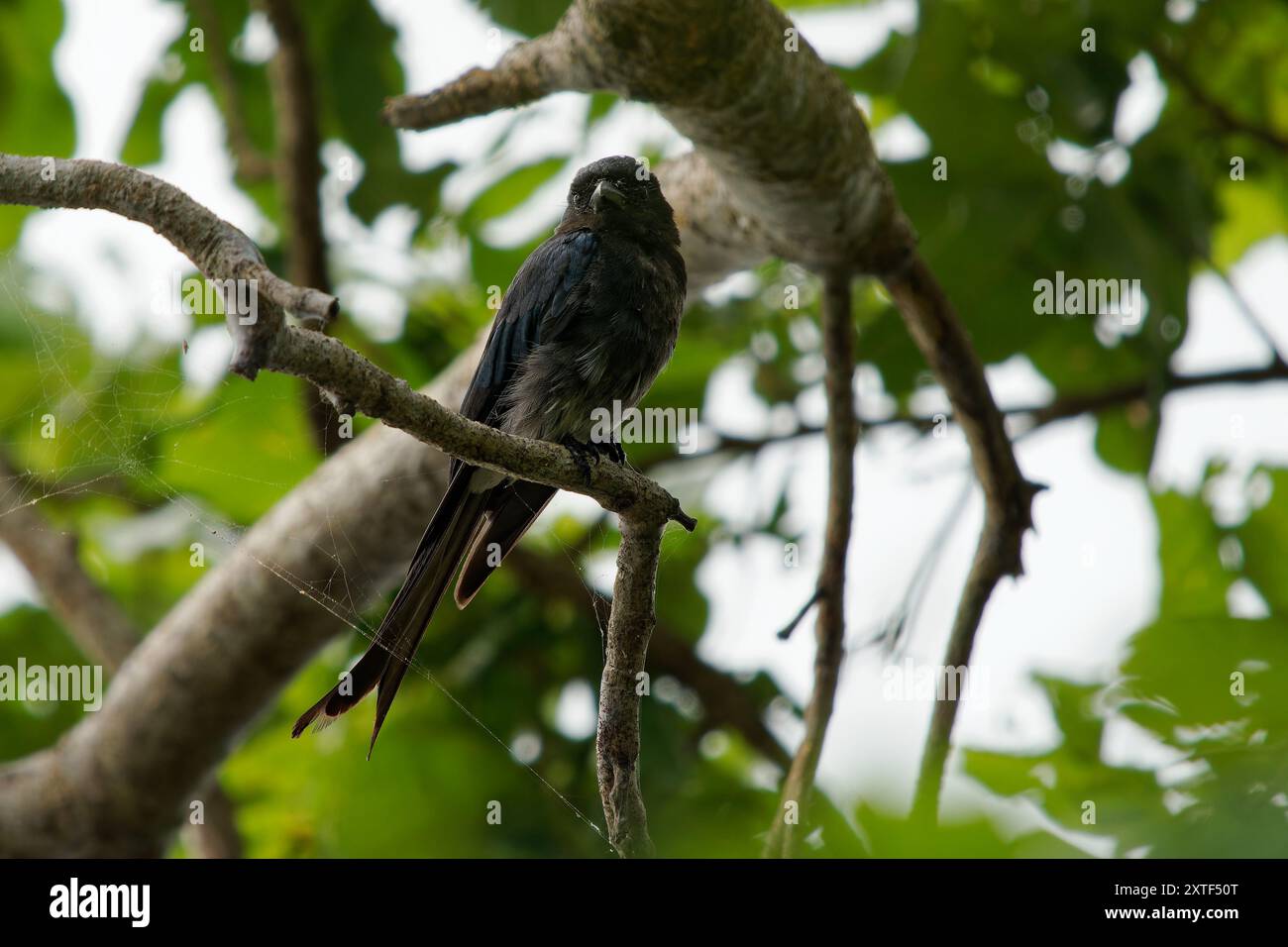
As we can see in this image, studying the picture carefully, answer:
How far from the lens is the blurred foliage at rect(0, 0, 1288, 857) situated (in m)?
3.39

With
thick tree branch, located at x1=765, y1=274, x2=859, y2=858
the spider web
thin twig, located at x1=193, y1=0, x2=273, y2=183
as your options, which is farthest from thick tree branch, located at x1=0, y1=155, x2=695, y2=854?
thin twig, located at x1=193, y1=0, x2=273, y2=183

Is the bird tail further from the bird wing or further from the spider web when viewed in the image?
the bird wing

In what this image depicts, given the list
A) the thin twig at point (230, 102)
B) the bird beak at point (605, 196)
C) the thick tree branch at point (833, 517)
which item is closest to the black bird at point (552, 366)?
the bird beak at point (605, 196)

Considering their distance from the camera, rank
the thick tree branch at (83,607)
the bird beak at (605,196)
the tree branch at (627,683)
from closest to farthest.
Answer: the tree branch at (627,683) < the bird beak at (605,196) < the thick tree branch at (83,607)

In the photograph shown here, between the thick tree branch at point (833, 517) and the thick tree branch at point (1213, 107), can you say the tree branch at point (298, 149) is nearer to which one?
the thick tree branch at point (833, 517)

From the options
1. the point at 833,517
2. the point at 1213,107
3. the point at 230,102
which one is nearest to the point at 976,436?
the point at 833,517

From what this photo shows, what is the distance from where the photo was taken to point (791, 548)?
14.8 feet

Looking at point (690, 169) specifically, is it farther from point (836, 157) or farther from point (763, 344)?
point (763, 344)

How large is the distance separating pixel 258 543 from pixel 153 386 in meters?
0.95

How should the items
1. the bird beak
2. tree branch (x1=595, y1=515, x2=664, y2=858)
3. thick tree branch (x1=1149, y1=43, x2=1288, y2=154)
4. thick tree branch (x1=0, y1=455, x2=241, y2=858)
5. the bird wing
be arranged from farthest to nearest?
thick tree branch (x1=0, y1=455, x2=241, y2=858) → thick tree branch (x1=1149, y1=43, x2=1288, y2=154) → the bird beak → the bird wing → tree branch (x1=595, y1=515, x2=664, y2=858)

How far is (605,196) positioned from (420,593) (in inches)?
47.8

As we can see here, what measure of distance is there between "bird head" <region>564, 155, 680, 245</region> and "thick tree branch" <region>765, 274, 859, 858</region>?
514mm

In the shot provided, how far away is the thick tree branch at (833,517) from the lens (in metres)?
3.08
